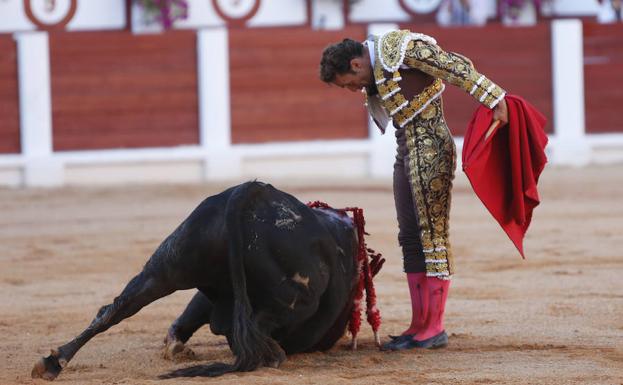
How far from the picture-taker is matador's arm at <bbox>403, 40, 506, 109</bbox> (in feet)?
11.4

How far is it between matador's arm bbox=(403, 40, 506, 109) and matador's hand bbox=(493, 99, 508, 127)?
17 millimetres

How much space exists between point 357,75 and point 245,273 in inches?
27.0

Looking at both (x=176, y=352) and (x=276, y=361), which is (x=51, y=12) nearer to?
(x=176, y=352)

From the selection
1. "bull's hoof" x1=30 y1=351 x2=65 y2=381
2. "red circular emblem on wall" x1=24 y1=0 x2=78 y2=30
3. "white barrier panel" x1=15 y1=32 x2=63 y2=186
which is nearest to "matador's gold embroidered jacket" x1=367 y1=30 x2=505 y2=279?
"bull's hoof" x1=30 y1=351 x2=65 y2=381

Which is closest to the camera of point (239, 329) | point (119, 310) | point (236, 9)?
point (239, 329)

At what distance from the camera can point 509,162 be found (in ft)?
11.9

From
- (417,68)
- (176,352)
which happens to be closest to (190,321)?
(176,352)

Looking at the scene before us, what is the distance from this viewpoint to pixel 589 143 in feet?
35.4

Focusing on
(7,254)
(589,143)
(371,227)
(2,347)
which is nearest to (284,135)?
(589,143)

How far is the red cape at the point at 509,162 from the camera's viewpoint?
354cm

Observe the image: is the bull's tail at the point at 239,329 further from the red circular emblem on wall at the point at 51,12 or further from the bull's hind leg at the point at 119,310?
the red circular emblem on wall at the point at 51,12

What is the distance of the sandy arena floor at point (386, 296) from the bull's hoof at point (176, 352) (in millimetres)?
33

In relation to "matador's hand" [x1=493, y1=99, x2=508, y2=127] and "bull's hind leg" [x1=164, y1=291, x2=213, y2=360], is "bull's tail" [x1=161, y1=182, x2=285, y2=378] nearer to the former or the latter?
"bull's hind leg" [x1=164, y1=291, x2=213, y2=360]

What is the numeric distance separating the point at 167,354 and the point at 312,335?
423mm
